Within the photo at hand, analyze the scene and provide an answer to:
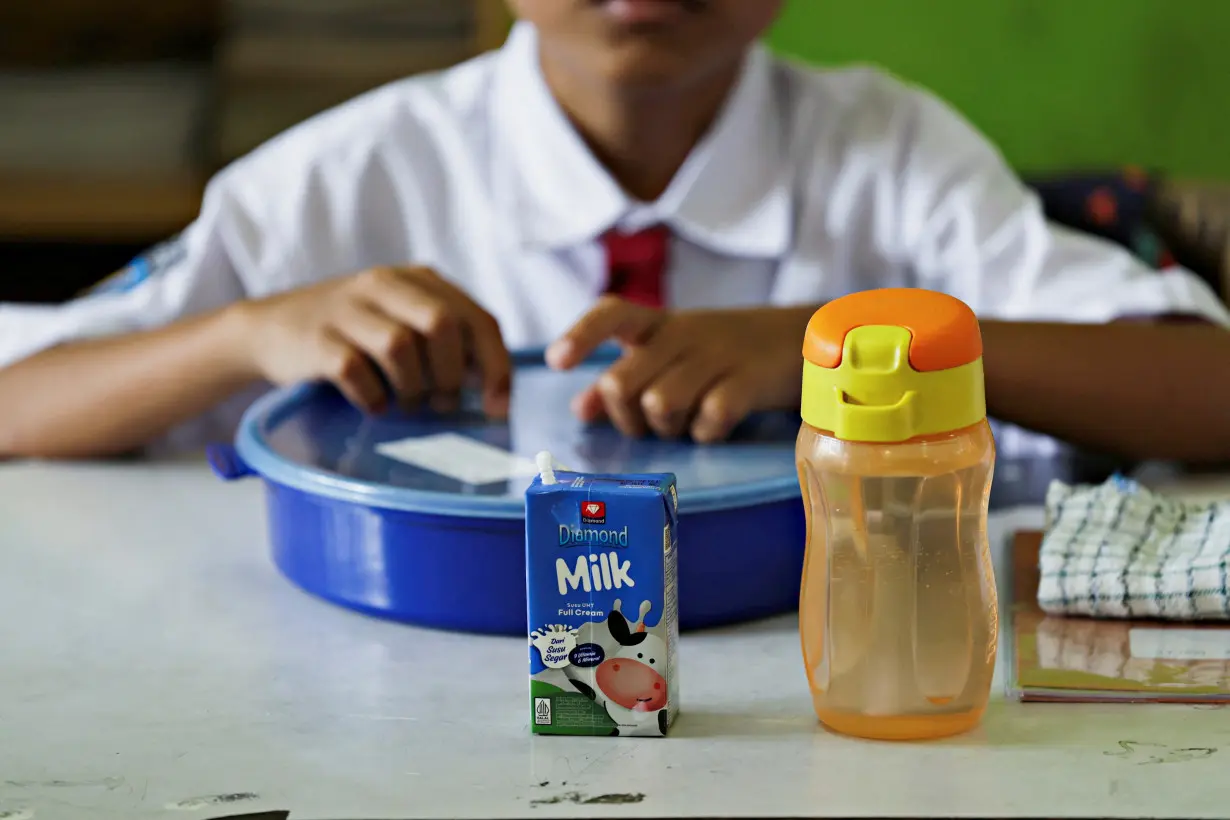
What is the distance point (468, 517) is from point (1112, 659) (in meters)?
0.29

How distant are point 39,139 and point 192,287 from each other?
0.93 m

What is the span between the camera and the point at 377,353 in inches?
33.3

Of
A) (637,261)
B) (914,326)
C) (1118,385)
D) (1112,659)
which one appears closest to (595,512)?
(914,326)

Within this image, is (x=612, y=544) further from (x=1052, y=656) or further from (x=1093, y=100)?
(x=1093, y=100)

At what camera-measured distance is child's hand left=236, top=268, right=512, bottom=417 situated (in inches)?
33.1

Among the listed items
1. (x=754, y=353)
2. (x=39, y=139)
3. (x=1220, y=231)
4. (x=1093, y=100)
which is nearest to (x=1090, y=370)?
(x=754, y=353)

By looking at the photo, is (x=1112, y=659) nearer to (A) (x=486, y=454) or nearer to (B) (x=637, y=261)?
(A) (x=486, y=454)

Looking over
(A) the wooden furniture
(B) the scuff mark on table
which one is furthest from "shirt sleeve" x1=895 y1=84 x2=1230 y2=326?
(A) the wooden furniture

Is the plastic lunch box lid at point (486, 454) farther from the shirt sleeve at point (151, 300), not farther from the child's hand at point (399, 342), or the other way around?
the shirt sleeve at point (151, 300)

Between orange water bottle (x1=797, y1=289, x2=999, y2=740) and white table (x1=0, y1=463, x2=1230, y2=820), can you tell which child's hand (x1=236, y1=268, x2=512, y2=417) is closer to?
white table (x1=0, y1=463, x2=1230, y2=820)

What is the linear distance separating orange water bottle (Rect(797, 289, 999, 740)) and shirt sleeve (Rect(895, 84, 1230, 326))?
0.55 m

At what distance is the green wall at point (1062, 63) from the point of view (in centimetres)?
191

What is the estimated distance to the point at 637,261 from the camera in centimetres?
116

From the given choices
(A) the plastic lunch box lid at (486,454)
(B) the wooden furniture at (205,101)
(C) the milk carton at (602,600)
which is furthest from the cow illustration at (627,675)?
(B) the wooden furniture at (205,101)
